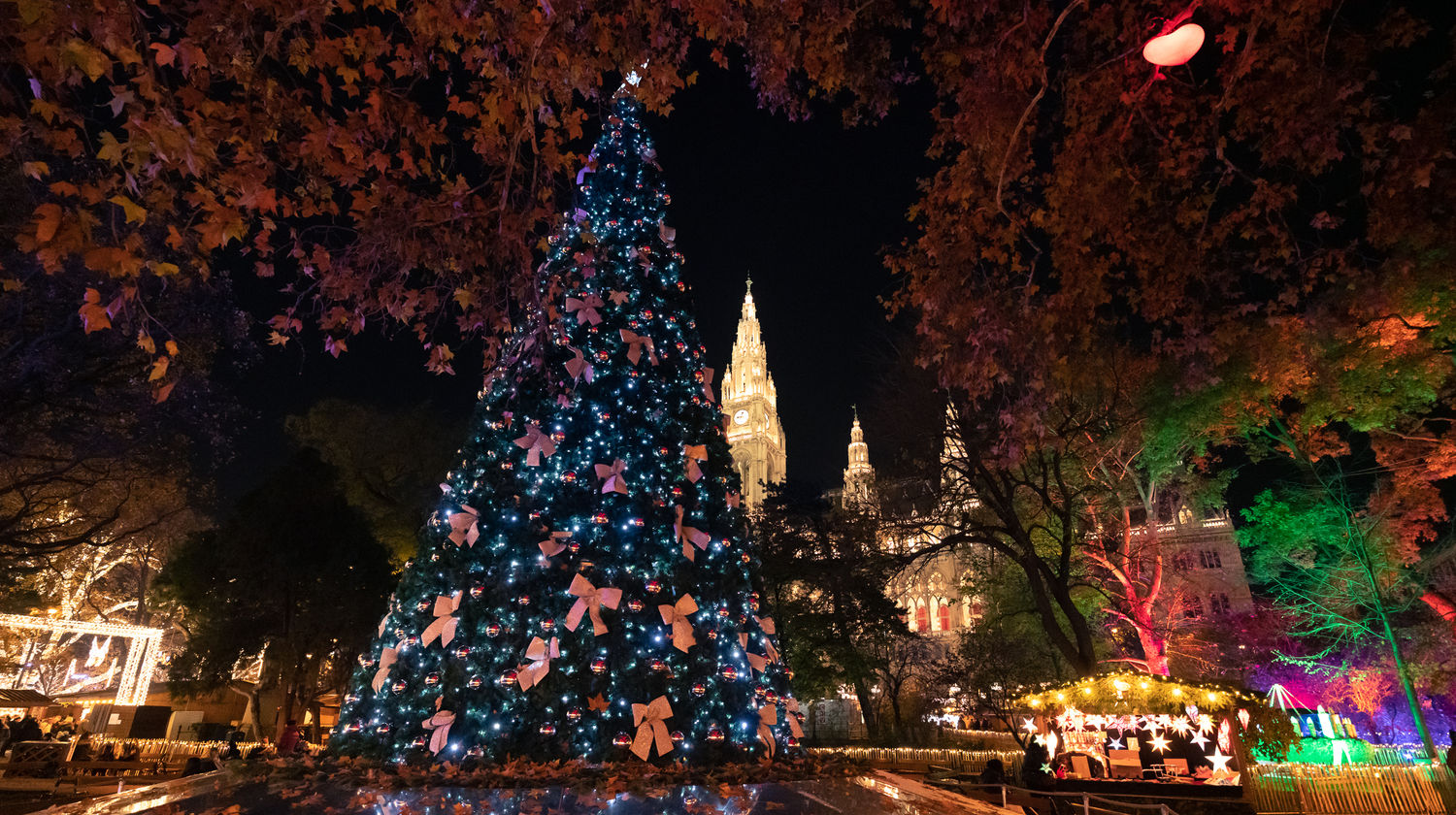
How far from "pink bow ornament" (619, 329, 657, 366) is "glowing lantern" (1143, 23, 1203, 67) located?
535 cm

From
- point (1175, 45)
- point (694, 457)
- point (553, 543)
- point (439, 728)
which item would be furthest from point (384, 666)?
point (1175, 45)

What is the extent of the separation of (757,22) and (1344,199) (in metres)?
→ 6.49

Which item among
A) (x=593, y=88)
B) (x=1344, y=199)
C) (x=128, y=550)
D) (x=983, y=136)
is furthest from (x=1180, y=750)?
(x=128, y=550)

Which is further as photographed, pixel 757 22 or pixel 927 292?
pixel 927 292

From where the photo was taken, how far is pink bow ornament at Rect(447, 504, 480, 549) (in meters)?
7.01

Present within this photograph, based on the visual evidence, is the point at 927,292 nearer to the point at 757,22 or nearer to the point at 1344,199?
the point at 757,22

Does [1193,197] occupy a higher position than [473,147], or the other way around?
[1193,197]

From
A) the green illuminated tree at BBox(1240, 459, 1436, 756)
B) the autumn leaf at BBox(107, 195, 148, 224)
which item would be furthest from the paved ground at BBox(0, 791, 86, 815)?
the green illuminated tree at BBox(1240, 459, 1436, 756)

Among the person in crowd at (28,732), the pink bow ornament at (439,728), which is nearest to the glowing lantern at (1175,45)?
the pink bow ornament at (439,728)

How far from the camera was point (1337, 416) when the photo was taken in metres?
12.0

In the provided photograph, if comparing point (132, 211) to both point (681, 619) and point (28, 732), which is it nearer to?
point (681, 619)

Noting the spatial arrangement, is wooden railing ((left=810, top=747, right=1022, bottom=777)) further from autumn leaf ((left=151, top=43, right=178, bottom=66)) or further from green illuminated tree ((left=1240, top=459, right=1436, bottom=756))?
autumn leaf ((left=151, top=43, right=178, bottom=66))

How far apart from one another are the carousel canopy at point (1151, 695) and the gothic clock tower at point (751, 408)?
74.6 m

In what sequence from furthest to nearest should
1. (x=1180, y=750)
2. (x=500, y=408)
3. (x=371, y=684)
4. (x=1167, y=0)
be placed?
1. (x=1180, y=750)
2. (x=500, y=408)
3. (x=371, y=684)
4. (x=1167, y=0)
